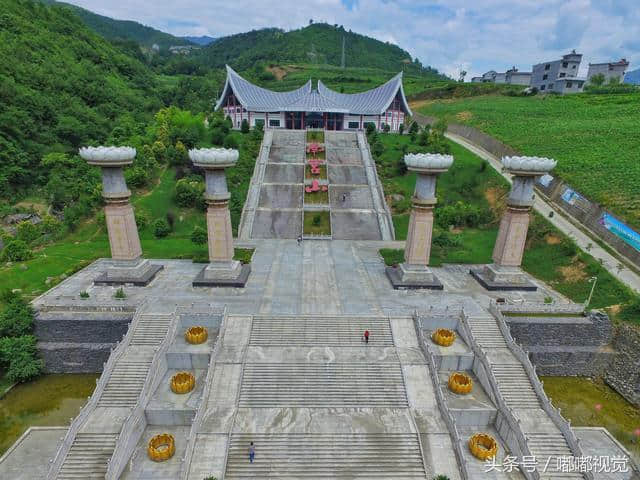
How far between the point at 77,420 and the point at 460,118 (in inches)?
2542

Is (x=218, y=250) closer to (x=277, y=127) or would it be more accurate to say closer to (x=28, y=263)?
(x=28, y=263)

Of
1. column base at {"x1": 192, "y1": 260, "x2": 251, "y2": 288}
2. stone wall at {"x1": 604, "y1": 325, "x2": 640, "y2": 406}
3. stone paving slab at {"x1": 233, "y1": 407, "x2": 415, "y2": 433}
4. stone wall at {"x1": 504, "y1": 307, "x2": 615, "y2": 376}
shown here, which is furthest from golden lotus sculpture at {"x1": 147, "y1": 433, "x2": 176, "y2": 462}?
stone wall at {"x1": 604, "y1": 325, "x2": 640, "y2": 406}

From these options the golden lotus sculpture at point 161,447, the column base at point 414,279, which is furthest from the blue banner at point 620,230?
the golden lotus sculpture at point 161,447

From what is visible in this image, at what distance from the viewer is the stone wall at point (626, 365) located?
18.7m

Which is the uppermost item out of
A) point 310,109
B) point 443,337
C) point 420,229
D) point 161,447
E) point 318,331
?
point 310,109

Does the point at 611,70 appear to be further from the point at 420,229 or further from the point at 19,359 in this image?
the point at 19,359

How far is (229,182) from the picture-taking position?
40312mm

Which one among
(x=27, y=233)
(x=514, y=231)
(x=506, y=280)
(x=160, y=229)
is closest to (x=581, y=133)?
(x=514, y=231)

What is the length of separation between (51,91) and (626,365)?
71929 millimetres

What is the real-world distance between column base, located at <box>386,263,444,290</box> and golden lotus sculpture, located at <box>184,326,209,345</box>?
11.8 m

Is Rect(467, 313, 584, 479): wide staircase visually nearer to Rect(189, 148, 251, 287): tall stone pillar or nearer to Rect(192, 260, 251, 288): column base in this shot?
Rect(192, 260, 251, 288): column base

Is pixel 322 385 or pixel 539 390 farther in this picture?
pixel 539 390

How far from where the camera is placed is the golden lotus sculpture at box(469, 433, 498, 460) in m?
14.4

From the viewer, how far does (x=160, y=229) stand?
31609mm
